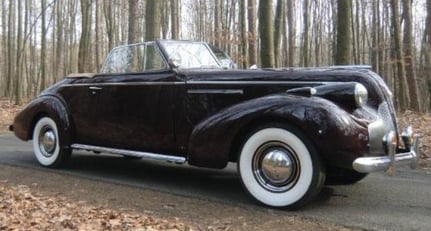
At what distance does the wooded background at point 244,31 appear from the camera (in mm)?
14719

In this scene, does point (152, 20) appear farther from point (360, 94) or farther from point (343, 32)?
point (360, 94)

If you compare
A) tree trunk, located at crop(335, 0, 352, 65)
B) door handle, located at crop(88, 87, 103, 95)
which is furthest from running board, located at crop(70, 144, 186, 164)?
tree trunk, located at crop(335, 0, 352, 65)

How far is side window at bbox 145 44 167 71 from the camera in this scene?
6414mm

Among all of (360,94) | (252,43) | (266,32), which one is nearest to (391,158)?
(360,94)

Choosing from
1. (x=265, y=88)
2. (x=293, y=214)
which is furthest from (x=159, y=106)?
(x=293, y=214)

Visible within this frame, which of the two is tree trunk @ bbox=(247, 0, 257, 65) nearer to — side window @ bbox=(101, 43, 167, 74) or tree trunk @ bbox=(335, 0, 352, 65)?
tree trunk @ bbox=(335, 0, 352, 65)

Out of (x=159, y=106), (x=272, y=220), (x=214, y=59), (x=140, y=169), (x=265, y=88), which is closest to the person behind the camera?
(x=272, y=220)

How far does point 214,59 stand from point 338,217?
291cm

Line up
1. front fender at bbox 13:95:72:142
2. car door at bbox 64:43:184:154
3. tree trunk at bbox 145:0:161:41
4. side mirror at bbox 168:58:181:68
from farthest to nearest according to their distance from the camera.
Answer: tree trunk at bbox 145:0:161:41 < front fender at bbox 13:95:72:142 < side mirror at bbox 168:58:181:68 < car door at bbox 64:43:184:154

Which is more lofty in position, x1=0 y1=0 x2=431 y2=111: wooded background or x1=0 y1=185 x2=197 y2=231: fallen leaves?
x1=0 y1=0 x2=431 y2=111: wooded background

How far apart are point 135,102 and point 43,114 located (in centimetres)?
198

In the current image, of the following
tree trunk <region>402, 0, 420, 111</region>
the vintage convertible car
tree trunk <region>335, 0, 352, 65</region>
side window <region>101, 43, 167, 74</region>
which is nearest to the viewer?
the vintage convertible car

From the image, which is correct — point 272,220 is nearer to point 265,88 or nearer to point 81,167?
point 265,88

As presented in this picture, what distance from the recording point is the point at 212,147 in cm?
545
